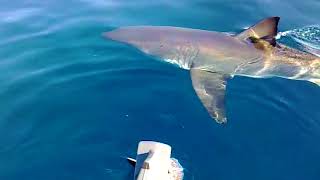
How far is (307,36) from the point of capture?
292 inches

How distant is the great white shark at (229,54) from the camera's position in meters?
6.17

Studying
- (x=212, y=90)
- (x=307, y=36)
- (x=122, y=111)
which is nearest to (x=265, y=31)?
(x=212, y=90)

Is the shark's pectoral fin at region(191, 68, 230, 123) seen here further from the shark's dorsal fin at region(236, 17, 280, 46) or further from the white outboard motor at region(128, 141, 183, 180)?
the white outboard motor at region(128, 141, 183, 180)

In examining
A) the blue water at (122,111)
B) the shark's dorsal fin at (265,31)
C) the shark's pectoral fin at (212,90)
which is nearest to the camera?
the blue water at (122,111)

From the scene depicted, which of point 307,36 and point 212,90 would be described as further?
point 307,36

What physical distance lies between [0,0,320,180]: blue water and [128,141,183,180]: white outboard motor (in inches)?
11.2

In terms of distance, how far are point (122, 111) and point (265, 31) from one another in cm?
186

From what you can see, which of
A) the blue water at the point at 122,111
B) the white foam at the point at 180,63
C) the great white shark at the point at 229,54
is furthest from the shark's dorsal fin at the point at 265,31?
the white foam at the point at 180,63

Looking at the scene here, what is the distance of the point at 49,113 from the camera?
5777 millimetres

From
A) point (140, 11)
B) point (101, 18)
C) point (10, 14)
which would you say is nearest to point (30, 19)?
point (10, 14)

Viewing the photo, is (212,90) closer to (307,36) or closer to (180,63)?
(180,63)

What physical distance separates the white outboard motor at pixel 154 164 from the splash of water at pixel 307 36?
10.2 feet

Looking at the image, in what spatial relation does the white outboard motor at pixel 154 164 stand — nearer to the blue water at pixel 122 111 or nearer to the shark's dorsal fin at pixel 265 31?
the blue water at pixel 122 111

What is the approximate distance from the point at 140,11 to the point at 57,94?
8.31 ft
